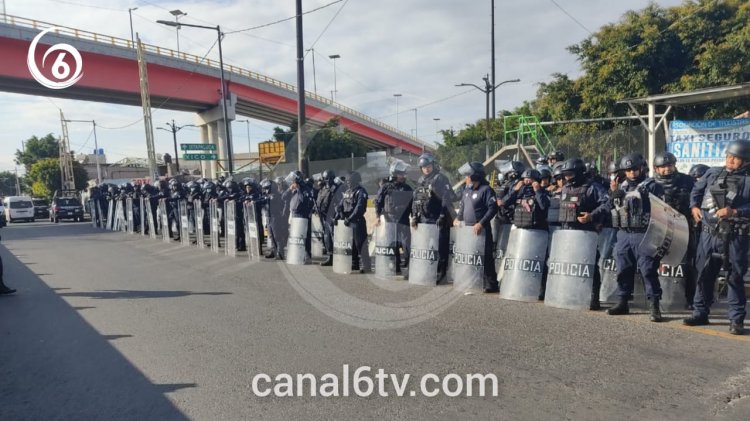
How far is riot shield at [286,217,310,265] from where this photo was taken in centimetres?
1059

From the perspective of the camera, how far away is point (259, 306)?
722 cm

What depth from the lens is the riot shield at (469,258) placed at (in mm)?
7582

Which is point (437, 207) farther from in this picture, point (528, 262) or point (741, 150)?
point (741, 150)

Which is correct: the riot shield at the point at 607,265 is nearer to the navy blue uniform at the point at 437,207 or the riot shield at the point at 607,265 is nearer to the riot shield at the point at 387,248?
the navy blue uniform at the point at 437,207

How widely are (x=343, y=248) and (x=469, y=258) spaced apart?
106 inches

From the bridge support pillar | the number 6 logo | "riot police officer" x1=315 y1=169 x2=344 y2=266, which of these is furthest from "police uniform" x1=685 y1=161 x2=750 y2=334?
the bridge support pillar

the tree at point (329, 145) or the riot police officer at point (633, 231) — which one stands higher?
the tree at point (329, 145)

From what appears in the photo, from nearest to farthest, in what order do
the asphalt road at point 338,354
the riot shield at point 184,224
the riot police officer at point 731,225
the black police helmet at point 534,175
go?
the asphalt road at point 338,354 < the riot police officer at point 731,225 < the black police helmet at point 534,175 < the riot shield at point 184,224

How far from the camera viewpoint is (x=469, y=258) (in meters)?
7.67

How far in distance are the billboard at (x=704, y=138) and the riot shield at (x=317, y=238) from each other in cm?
840

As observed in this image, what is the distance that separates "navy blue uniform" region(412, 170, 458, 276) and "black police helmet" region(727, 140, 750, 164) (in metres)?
3.94

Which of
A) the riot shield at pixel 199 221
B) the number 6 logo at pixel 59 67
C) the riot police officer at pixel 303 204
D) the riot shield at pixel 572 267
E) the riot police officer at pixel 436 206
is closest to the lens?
the riot shield at pixel 572 267

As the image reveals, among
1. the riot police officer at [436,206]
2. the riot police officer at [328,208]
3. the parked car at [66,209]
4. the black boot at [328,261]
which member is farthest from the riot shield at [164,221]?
the parked car at [66,209]

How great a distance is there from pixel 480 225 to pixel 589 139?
11384 millimetres
